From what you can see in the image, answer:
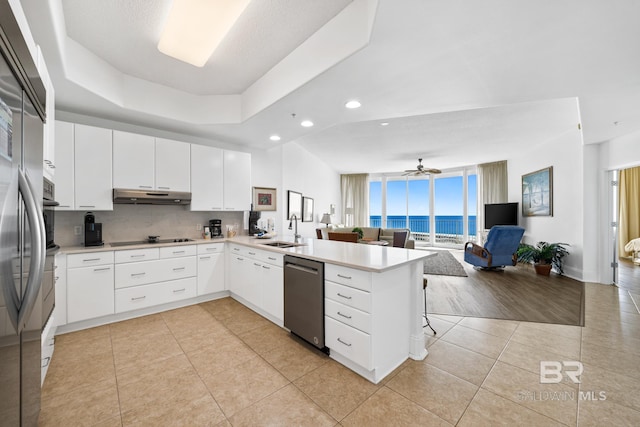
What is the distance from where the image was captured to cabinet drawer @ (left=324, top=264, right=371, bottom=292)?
5.84ft

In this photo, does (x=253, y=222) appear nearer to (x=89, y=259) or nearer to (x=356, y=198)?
(x=89, y=259)

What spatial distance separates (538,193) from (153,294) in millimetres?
7659

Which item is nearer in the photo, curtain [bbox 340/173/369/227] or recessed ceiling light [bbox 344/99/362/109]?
recessed ceiling light [bbox 344/99/362/109]

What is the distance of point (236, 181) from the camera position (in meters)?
3.98

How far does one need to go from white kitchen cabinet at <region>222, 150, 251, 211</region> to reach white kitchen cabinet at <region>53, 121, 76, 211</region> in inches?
65.4

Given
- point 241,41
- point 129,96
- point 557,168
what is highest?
point 241,41

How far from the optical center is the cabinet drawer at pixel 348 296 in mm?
1778

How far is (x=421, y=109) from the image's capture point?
2.89 metres

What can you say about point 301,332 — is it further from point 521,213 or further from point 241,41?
point 521,213

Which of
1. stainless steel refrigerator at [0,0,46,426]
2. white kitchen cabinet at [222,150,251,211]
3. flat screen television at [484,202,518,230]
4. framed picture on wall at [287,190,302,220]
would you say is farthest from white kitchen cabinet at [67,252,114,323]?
flat screen television at [484,202,518,230]

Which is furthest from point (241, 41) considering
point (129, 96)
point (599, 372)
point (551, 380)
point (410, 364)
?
point (599, 372)

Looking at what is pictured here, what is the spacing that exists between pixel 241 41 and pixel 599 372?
3.95 meters

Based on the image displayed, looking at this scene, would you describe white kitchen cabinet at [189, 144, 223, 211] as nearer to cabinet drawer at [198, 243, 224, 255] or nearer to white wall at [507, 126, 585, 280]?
Answer: cabinet drawer at [198, 243, 224, 255]
